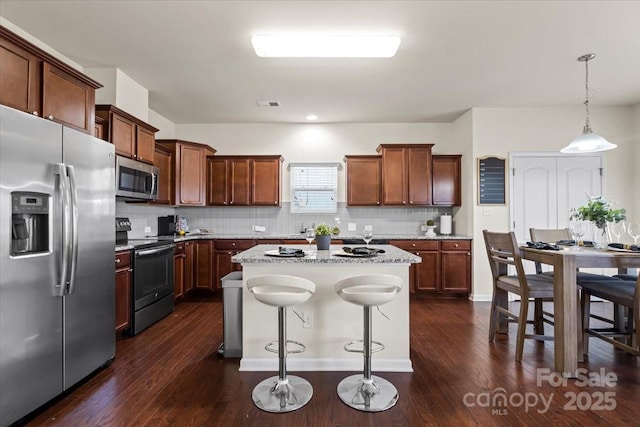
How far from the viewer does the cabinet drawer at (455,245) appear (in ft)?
15.6

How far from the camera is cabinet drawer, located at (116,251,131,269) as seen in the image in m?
2.99

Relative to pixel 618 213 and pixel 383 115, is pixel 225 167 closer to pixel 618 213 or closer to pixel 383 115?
pixel 383 115

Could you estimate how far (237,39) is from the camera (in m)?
2.94

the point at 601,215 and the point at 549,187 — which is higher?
the point at 549,187

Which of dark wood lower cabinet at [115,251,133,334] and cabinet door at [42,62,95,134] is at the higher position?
cabinet door at [42,62,95,134]

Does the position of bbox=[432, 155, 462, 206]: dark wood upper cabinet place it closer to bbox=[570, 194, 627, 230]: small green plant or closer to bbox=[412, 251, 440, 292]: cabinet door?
bbox=[412, 251, 440, 292]: cabinet door

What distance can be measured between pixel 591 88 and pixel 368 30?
319 centimetres

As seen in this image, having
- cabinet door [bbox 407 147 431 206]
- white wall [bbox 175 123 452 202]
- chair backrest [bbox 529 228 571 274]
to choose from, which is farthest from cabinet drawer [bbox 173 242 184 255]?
chair backrest [bbox 529 228 571 274]

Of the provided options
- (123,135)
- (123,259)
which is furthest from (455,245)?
(123,135)

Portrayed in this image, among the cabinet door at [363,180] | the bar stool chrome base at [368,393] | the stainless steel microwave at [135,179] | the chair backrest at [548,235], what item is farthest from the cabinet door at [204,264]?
the chair backrest at [548,235]

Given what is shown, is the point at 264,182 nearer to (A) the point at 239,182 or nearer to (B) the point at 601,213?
(A) the point at 239,182

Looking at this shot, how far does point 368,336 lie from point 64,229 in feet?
6.71

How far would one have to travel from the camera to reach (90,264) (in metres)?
2.33

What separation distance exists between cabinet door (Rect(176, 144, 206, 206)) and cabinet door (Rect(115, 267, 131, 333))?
1728 millimetres
